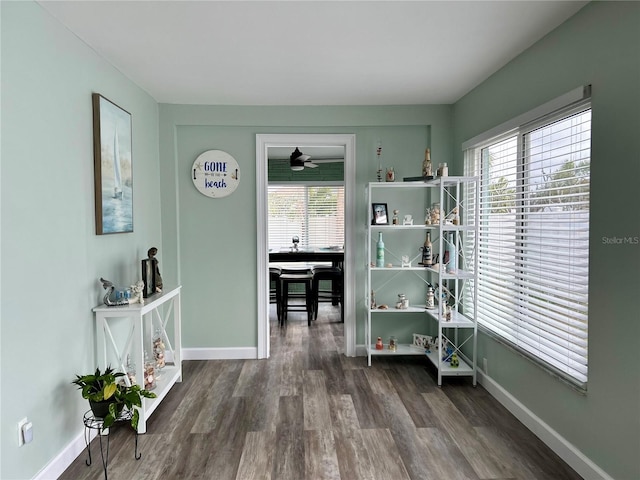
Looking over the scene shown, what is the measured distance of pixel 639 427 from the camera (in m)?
1.64

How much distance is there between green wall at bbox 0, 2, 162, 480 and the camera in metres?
1.67

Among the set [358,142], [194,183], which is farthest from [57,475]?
[358,142]

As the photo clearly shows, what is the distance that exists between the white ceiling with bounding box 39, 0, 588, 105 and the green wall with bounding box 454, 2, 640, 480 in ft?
0.76

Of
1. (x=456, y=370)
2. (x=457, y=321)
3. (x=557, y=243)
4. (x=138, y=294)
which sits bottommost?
(x=456, y=370)

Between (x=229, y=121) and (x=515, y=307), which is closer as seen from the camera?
(x=515, y=307)

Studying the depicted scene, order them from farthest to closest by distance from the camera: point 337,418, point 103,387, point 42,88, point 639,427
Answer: point 337,418 → point 103,387 → point 42,88 → point 639,427

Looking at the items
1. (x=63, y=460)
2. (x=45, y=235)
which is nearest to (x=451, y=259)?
(x=45, y=235)

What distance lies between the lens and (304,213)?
6457 millimetres

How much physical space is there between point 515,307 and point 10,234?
2967 mm

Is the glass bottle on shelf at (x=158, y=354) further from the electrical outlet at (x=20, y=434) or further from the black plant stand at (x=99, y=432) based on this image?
the electrical outlet at (x=20, y=434)

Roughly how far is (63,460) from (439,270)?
2741 mm

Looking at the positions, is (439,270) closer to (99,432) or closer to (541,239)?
(541,239)

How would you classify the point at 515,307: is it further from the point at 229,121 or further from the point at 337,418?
the point at 229,121

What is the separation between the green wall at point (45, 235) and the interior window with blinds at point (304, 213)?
3.98 metres
